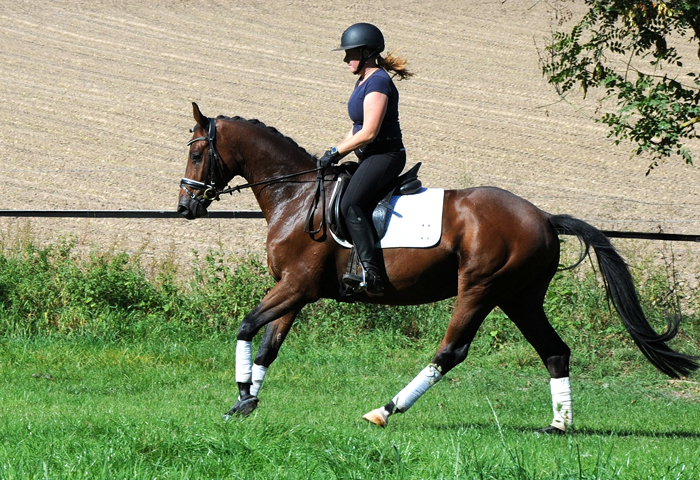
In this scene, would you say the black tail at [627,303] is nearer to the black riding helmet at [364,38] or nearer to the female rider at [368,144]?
the female rider at [368,144]

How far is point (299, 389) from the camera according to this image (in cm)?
797

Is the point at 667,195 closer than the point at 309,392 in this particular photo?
No

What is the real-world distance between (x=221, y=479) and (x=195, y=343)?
531 cm

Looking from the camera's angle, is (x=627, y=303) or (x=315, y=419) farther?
(x=627, y=303)

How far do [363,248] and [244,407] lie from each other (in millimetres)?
1459

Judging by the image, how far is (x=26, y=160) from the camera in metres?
18.5

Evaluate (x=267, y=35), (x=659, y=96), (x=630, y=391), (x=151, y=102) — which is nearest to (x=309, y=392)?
(x=630, y=391)

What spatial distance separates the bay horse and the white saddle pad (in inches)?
2.2

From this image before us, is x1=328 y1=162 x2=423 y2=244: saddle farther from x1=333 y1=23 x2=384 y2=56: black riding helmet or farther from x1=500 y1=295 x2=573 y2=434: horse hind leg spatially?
x1=500 y1=295 x2=573 y2=434: horse hind leg

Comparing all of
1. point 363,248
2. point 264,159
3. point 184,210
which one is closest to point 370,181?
point 363,248

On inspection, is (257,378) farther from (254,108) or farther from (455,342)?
(254,108)

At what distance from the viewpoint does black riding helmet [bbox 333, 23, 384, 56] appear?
6.42m

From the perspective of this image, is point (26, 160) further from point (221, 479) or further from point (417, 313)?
point (221, 479)

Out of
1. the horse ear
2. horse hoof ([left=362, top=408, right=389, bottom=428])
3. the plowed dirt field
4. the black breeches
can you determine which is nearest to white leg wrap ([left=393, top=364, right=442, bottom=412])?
horse hoof ([left=362, top=408, right=389, bottom=428])
